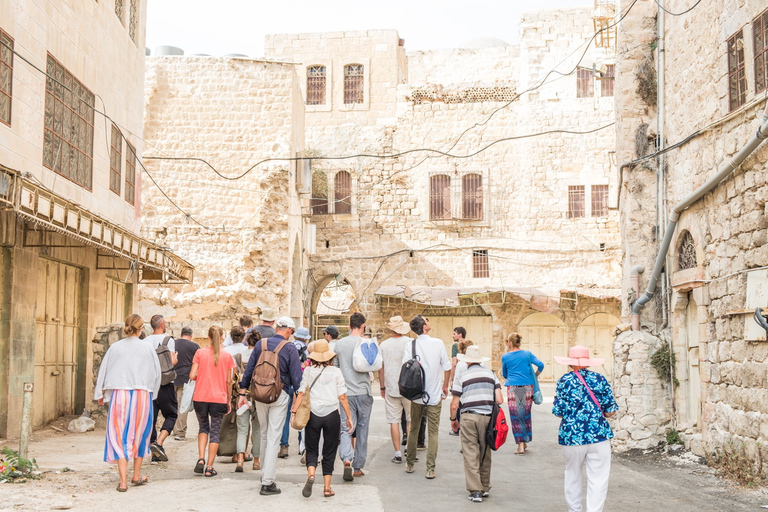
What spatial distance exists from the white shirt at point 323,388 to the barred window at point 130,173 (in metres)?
8.42

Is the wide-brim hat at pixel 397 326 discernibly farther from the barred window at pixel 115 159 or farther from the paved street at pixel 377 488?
the barred window at pixel 115 159

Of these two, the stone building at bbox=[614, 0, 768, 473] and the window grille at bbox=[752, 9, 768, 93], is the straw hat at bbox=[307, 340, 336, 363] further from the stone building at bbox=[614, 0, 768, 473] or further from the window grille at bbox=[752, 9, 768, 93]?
the window grille at bbox=[752, 9, 768, 93]

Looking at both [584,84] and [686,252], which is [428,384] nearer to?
[686,252]

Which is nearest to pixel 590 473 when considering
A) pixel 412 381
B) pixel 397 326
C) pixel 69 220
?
pixel 412 381

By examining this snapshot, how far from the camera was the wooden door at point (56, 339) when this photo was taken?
11492mm

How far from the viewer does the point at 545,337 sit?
27.2 metres

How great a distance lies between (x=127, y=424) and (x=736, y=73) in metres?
7.58

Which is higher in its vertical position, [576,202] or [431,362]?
[576,202]

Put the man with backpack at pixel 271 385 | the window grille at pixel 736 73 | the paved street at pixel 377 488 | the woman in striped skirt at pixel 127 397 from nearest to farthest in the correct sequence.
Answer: the paved street at pixel 377 488 < the woman in striped skirt at pixel 127 397 < the man with backpack at pixel 271 385 < the window grille at pixel 736 73

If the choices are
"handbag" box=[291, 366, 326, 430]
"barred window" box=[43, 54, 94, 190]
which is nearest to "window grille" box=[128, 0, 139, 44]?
"barred window" box=[43, 54, 94, 190]

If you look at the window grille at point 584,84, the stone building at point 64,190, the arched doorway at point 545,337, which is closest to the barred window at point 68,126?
the stone building at point 64,190

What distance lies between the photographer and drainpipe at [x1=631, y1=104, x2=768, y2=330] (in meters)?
7.96

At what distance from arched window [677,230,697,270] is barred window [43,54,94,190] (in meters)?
8.36

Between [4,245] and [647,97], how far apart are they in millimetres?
9030
